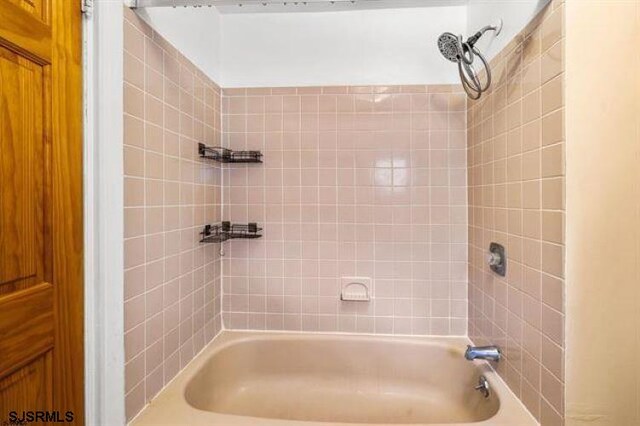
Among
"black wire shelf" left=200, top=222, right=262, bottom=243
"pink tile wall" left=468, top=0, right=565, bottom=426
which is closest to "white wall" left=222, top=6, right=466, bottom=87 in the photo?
"pink tile wall" left=468, top=0, right=565, bottom=426

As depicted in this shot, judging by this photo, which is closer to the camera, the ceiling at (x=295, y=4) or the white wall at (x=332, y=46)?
the ceiling at (x=295, y=4)

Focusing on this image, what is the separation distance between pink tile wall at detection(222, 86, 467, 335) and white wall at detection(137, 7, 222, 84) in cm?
21

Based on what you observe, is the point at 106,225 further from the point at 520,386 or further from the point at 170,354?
the point at 520,386

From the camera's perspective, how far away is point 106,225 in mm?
931

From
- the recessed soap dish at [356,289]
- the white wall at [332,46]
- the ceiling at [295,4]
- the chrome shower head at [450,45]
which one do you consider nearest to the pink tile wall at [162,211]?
the ceiling at [295,4]

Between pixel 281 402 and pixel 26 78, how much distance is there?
1.67 meters

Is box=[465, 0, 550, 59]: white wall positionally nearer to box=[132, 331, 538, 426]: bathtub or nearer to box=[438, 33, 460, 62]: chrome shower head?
box=[438, 33, 460, 62]: chrome shower head

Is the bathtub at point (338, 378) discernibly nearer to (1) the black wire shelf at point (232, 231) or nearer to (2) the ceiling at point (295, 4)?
(1) the black wire shelf at point (232, 231)

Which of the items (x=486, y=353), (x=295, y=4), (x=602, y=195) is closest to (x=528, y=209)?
(x=602, y=195)

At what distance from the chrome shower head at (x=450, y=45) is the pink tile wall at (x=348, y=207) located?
367 millimetres

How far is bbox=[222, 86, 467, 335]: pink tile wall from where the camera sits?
1.69 m

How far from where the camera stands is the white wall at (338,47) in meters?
1.69

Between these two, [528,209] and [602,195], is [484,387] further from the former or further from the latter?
[602,195]

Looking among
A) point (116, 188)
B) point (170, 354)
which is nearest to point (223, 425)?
point (170, 354)
